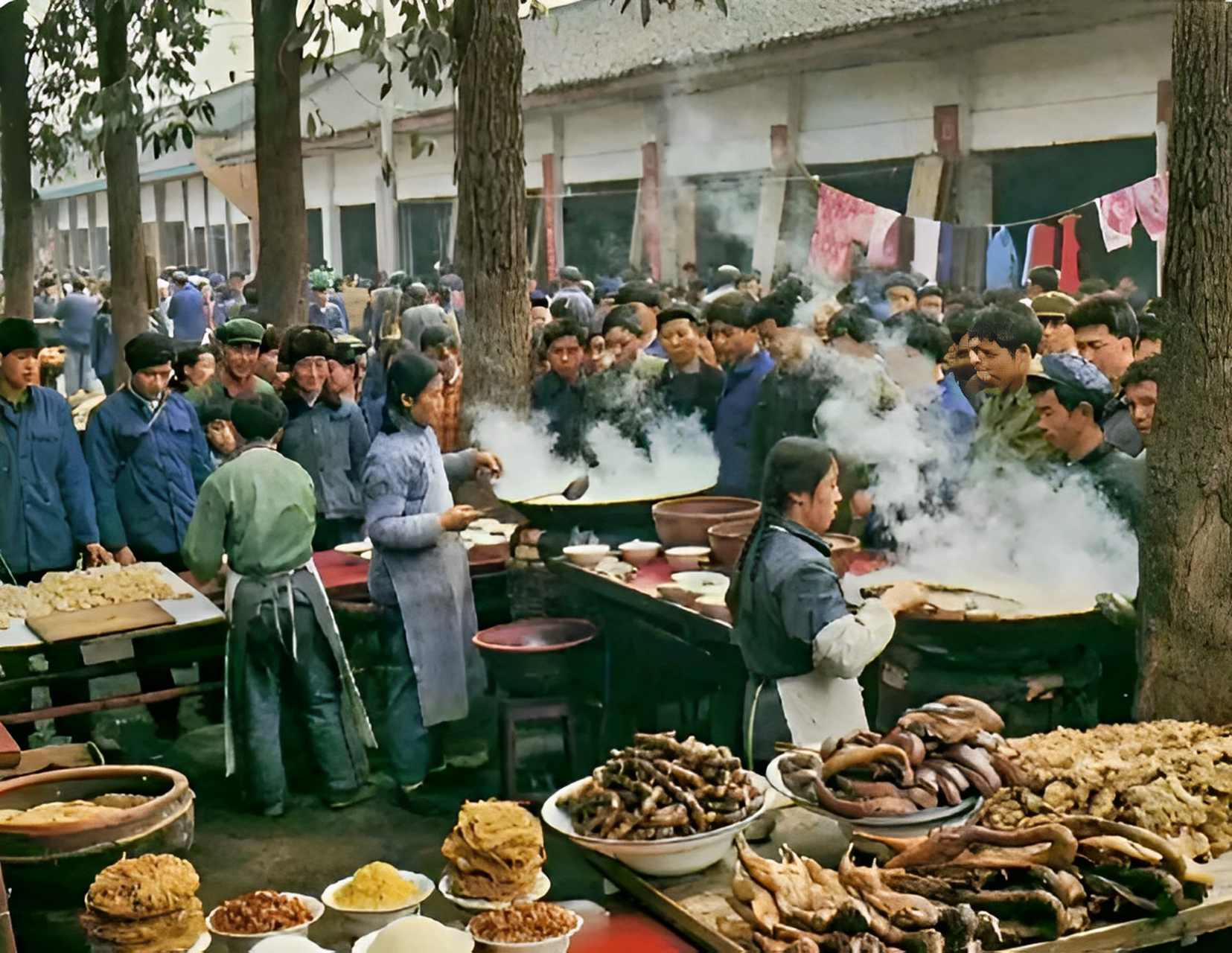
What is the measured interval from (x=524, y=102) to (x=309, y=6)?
66cm

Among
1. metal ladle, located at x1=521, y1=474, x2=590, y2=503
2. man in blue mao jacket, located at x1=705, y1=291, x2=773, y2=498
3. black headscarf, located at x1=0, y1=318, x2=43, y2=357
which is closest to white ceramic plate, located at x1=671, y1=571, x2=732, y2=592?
man in blue mao jacket, located at x1=705, y1=291, x2=773, y2=498

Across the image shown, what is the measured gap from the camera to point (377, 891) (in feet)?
11.2

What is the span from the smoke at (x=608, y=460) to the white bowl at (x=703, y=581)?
0.82 feet

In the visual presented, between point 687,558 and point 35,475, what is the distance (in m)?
1.87

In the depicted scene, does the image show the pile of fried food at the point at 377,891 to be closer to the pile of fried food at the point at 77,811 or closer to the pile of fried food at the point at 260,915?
the pile of fried food at the point at 260,915

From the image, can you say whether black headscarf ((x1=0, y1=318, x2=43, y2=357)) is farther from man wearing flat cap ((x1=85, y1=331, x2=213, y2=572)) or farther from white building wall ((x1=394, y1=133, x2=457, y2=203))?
white building wall ((x1=394, y1=133, x2=457, y2=203))

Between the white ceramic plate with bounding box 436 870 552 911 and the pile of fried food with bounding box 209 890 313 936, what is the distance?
0.99 ft

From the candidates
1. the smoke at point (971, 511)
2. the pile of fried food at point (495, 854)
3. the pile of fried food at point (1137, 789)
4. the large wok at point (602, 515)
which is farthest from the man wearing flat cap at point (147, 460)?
the pile of fried food at point (1137, 789)

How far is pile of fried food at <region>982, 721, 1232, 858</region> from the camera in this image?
139 inches

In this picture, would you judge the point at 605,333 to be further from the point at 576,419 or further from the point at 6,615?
the point at 6,615

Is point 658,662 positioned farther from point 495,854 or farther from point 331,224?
point 331,224

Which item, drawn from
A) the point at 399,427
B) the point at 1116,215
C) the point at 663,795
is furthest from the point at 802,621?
the point at 1116,215

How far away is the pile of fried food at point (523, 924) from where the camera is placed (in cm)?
316

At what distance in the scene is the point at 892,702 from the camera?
14.5 ft
